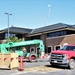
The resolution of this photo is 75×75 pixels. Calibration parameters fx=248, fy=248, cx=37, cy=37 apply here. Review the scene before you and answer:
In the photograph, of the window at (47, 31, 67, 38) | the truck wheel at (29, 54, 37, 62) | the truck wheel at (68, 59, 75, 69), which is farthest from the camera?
the window at (47, 31, 67, 38)

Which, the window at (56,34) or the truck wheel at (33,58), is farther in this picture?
the window at (56,34)

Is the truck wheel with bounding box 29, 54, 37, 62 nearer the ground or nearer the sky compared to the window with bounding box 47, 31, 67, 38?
nearer the ground

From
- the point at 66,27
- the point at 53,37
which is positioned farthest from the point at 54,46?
the point at 66,27

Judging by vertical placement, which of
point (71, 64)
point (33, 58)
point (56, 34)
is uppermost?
point (56, 34)

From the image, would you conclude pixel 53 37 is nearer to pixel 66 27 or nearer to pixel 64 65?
pixel 66 27

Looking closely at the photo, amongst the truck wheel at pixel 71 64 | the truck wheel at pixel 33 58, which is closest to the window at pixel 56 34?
the truck wheel at pixel 33 58

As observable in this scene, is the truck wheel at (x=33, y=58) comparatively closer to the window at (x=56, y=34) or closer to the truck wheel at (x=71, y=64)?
the truck wheel at (x=71, y=64)

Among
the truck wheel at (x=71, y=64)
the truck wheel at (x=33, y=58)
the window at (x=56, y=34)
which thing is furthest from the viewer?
the window at (x=56, y=34)

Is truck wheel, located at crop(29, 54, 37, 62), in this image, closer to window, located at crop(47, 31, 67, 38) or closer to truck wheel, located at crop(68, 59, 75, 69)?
truck wheel, located at crop(68, 59, 75, 69)

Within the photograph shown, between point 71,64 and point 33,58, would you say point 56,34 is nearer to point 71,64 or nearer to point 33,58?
point 33,58

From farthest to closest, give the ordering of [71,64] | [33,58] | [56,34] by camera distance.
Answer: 1. [56,34]
2. [33,58]
3. [71,64]

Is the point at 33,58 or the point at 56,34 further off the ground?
the point at 56,34

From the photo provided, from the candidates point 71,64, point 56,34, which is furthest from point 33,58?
point 56,34

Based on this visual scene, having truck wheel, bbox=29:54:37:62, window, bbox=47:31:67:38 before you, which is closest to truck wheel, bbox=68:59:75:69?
truck wheel, bbox=29:54:37:62
